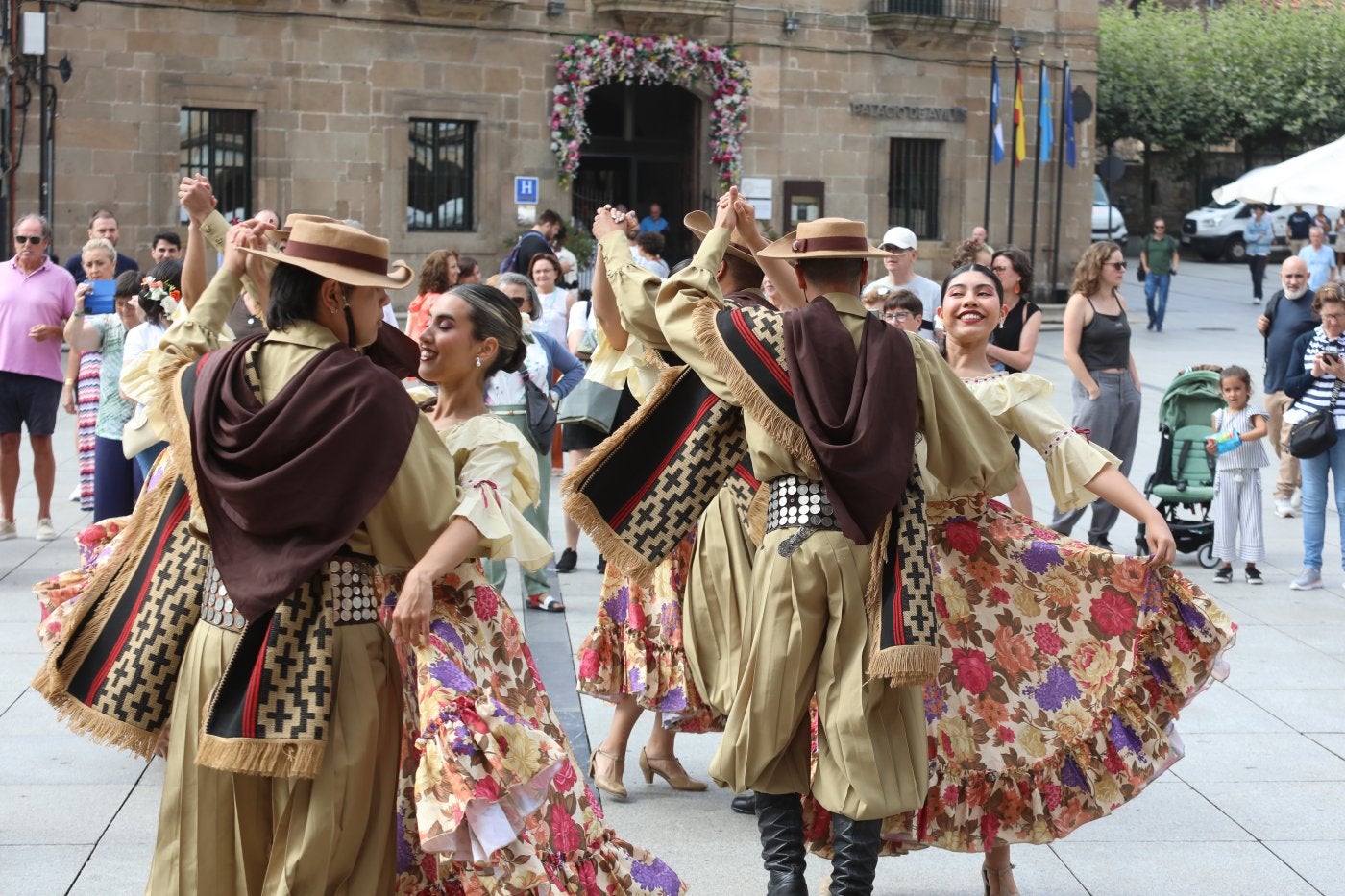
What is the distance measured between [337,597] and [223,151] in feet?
64.7

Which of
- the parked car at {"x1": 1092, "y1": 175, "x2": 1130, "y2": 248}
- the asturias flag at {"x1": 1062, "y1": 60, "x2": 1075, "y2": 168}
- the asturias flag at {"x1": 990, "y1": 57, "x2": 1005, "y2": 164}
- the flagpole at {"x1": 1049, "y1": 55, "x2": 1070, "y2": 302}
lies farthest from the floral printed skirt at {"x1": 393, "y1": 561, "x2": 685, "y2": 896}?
the parked car at {"x1": 1092, "y1": 175, "x2": 1130, "y2": 248}

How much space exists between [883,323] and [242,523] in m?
1.64

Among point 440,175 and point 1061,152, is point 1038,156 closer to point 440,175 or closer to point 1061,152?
point 1061,152

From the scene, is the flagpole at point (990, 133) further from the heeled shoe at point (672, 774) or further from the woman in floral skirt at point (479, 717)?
the woman in floral skirt at point (479, 717)

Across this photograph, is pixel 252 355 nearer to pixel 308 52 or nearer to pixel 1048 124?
pixel 308 52

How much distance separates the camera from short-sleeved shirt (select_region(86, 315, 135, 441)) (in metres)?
8.23

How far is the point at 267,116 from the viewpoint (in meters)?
22.0

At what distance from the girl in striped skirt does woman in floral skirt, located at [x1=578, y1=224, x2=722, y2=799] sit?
4776 millimetres

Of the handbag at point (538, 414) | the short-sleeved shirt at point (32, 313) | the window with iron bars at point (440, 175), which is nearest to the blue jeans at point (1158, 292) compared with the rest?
the window with iron bars at point (440, 175)

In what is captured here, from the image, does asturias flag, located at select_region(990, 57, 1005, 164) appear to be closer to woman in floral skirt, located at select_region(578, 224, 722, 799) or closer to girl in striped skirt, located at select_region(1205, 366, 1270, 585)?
girl in striped skirt, located at select_region(1205, 366, 1270, 585)

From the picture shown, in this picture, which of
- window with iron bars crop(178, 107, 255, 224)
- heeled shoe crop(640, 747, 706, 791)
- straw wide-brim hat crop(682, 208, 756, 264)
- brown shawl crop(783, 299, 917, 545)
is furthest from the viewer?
window with iron bars crop(178, 107, 255, 224)

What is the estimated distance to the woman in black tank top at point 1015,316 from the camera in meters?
9.12

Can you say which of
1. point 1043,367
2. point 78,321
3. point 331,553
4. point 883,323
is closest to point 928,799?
point 883,323

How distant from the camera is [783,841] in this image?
13.9 feet
